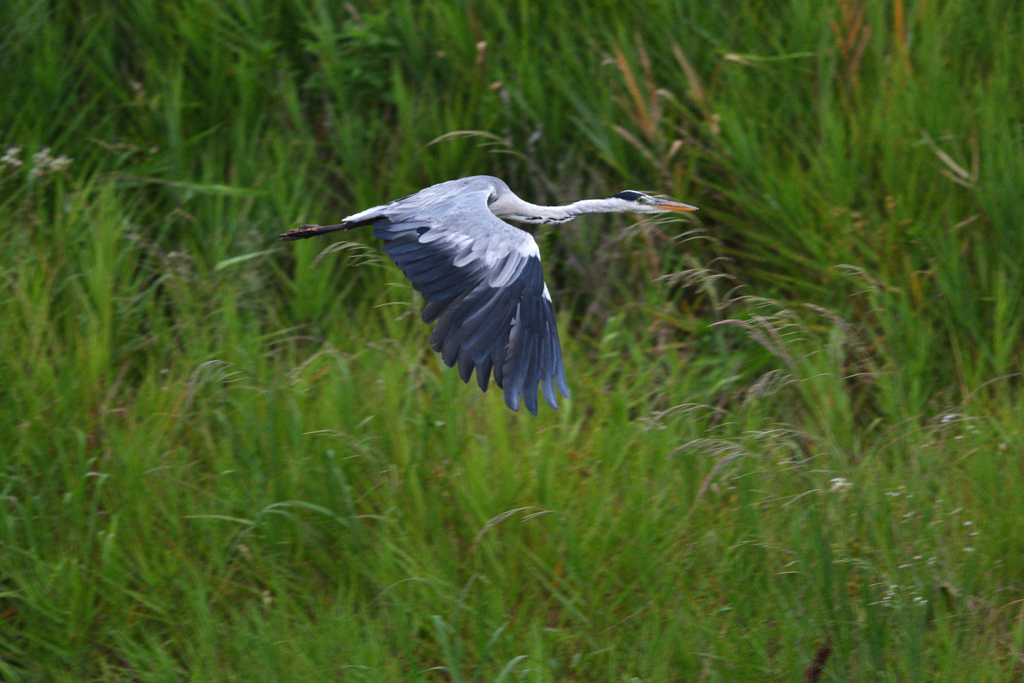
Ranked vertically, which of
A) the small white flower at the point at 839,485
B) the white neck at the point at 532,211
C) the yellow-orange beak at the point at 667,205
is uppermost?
the white neck at the point at 532,211

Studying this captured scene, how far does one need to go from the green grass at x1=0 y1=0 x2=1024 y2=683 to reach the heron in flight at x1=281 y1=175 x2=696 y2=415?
20cm

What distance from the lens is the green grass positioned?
2.94 m

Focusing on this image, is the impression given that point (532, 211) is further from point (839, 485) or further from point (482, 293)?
point (839, 485)

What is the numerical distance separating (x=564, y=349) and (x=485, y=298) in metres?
1.06

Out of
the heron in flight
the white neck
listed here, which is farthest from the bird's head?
the heron in flight

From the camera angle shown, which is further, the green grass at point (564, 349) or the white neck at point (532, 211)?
the white neck at point (532, 211)

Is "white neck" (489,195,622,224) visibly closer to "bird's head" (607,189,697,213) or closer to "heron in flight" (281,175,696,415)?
"bird's head" (607,189,697,213)

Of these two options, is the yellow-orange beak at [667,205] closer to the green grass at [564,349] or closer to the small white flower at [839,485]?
the green grass at [564,349]

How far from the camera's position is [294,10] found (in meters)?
5.23

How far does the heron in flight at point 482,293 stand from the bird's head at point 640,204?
2.47ft

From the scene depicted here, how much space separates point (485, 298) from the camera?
121 inches

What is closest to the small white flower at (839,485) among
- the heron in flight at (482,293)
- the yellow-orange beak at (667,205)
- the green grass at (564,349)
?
the green grass at (564,349)

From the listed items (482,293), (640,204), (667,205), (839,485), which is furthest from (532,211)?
(839,485)

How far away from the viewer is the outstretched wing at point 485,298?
2947mm
